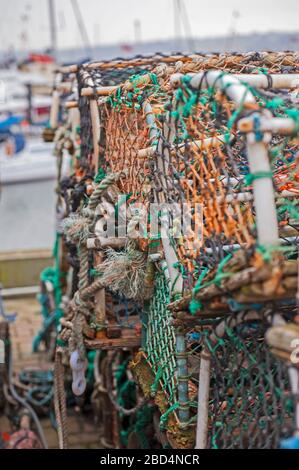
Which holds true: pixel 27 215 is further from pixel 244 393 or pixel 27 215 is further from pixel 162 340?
pixel 244 393

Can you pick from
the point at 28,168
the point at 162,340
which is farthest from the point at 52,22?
the point at 162,340

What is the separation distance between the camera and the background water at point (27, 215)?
2425 cm

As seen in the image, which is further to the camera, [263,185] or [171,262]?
[171,262]

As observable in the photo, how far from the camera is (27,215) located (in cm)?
2566

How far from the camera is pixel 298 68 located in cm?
464

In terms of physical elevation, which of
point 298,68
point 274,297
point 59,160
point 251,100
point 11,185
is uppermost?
point 11,185

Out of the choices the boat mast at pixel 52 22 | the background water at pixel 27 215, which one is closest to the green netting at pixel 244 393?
the background water at pixel 27 215

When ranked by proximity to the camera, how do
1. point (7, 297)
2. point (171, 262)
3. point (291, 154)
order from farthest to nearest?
point (7, 297) < point (291, 154) < point (171, 262)

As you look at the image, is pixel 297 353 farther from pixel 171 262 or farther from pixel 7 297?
pixel 7 297

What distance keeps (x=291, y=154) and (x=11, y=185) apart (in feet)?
66.6

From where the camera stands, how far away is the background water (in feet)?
79.6
